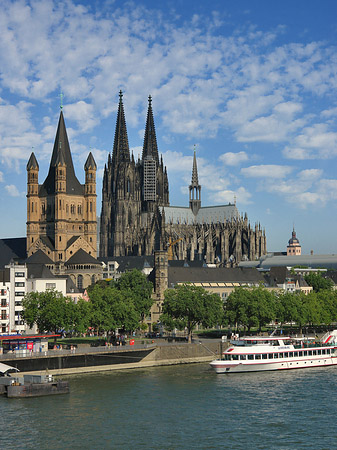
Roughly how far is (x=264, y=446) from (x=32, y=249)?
127m

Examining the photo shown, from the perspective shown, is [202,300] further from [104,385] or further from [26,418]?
[26,418]

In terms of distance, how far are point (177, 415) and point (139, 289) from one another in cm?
6988

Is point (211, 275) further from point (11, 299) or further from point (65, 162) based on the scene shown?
point (11, 299)

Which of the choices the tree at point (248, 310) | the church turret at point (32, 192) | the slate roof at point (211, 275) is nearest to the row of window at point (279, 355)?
the tree at point (248, 310)

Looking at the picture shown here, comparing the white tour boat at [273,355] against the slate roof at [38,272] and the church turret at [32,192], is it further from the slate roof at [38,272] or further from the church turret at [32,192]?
the church turret at [32,192]

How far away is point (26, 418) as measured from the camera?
68.2 m

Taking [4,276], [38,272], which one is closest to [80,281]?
[38,272]

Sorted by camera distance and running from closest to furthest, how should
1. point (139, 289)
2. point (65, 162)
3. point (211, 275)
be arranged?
point (139, 289)
point (211, 275)
point (65, 162)

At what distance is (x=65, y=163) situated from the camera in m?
183

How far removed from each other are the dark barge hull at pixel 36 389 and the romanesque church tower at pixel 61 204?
9939 cm

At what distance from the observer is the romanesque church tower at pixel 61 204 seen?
591ft

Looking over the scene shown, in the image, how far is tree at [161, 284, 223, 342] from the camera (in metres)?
124

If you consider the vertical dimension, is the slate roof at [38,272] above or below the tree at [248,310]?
above

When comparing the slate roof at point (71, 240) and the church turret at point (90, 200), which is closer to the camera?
the slate roof at point (71, 240)
